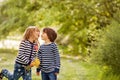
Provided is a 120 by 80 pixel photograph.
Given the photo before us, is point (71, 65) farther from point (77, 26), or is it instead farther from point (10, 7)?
point (10, 7)

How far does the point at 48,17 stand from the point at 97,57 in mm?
9354

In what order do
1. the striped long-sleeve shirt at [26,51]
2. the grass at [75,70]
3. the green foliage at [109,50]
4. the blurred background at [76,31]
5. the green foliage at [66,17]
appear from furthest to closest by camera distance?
the green foliage at [66,17], the grass at [75,70], the blurred background at [76,31], the green foliage at [109,50], the striped long-sleeve shirt at [26,51]

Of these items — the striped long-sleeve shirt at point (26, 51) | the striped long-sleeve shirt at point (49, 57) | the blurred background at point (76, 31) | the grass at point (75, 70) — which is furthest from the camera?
the grass at point (75, 70)

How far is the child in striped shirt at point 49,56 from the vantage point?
9.09 meters

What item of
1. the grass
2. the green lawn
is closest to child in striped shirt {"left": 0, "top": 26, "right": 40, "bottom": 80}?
the grass

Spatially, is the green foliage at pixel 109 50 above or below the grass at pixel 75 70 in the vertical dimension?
above

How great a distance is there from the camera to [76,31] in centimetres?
2033

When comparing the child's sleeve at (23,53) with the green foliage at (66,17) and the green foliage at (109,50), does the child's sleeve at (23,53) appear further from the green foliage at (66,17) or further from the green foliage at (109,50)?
the green foliage at (66,17)

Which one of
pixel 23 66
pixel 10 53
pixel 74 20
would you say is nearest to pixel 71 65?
pixel 74 20

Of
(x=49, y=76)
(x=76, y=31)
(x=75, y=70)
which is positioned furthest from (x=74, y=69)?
→ (x=49, y=76)

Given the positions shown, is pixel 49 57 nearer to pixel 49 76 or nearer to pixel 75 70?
pixel 49 76

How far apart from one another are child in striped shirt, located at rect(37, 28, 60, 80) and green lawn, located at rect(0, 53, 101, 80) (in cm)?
330

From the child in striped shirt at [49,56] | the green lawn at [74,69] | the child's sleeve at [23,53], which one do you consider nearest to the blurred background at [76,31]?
the green lawn at [74,69]

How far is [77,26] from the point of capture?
20.2 meters
